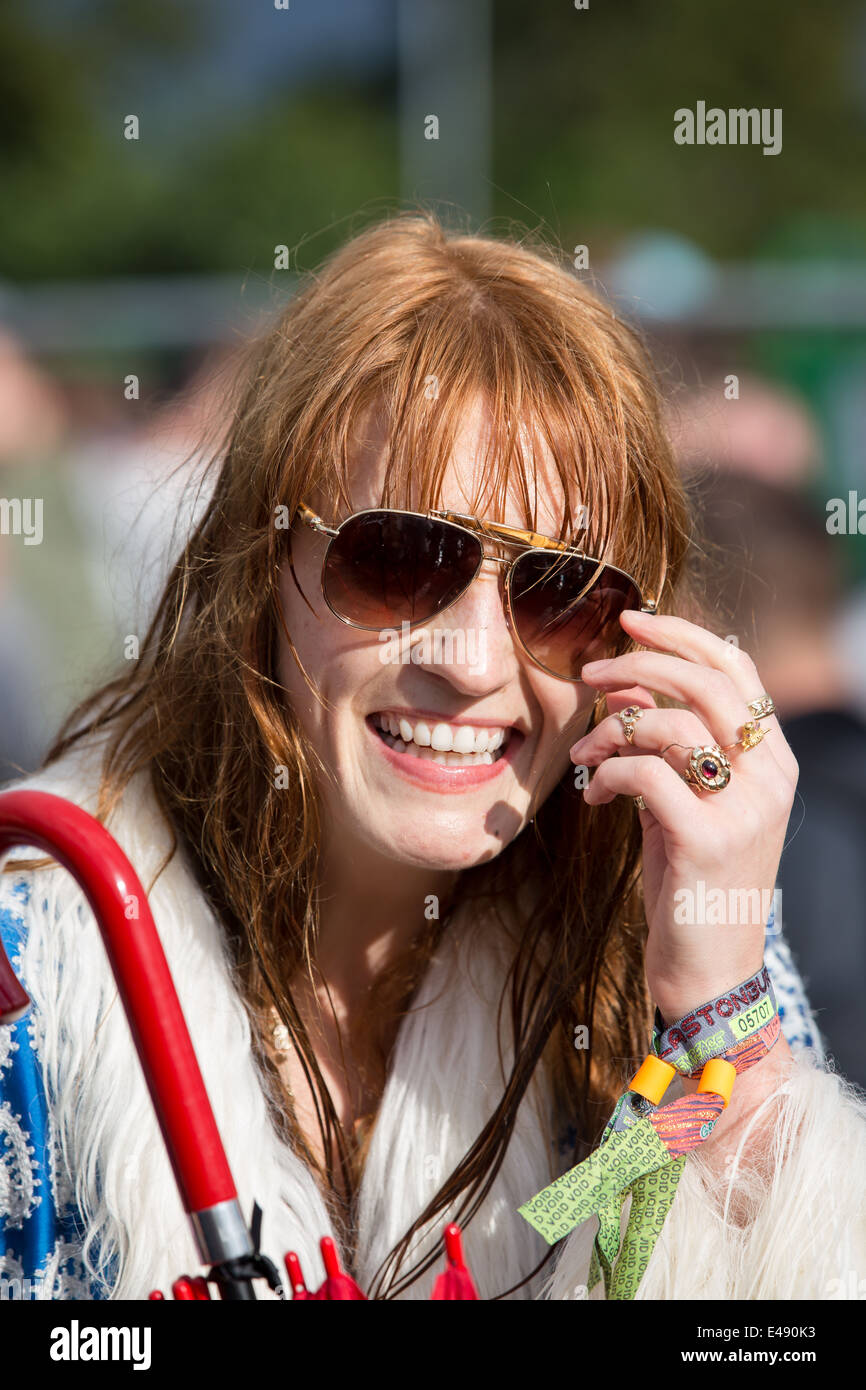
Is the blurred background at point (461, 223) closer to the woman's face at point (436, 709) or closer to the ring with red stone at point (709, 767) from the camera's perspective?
the woman's face at point (436, 709)

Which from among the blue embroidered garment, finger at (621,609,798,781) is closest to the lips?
finger at (621,609,798,781)

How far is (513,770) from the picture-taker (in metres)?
1.74

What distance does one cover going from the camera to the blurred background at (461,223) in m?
3.15

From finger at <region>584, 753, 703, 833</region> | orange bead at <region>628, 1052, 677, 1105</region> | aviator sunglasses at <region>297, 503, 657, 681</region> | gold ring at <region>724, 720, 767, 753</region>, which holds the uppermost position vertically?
aviator sunglasses at <region>297, 503, 657, 681</region>

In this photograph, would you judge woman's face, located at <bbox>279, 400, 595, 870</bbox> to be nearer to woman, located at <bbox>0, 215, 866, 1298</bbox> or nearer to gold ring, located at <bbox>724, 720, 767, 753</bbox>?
woman, located at <bbox>0, 215, 866, 1298</bbox>

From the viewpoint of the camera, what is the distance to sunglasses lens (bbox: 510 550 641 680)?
163 centimetres

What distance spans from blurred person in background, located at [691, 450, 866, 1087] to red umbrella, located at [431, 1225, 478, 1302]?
1.30 m

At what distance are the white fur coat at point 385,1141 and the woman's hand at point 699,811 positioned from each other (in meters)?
0.21

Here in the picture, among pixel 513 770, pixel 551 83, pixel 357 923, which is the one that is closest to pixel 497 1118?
pixel 357 923

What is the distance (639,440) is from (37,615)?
312 cm
